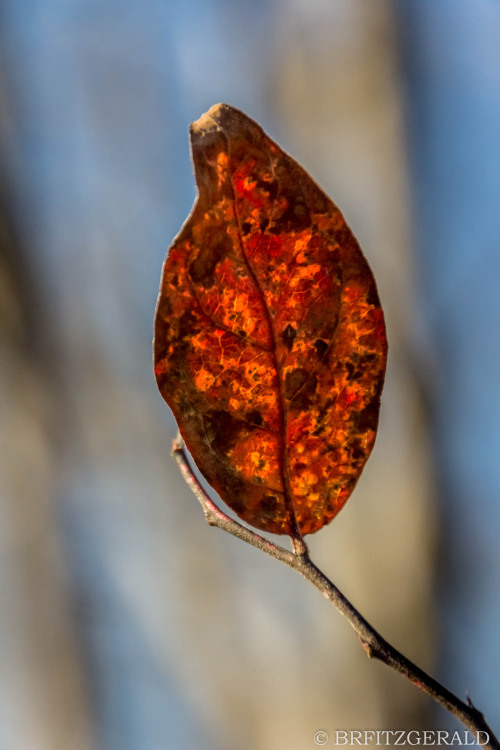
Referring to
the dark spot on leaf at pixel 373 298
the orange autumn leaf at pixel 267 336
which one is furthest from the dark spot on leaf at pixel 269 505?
the dark spot on leaf at pixel 373 298

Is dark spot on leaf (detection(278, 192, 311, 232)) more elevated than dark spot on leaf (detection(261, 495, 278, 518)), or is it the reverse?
dark spot on leaf (detection(278, 192, 311, 232))

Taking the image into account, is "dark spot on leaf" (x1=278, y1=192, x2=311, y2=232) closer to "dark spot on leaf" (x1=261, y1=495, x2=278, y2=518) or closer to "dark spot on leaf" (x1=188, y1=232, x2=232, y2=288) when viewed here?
"dark spot on leaf" (x1=188, y1=232, x2=232, y2=288)

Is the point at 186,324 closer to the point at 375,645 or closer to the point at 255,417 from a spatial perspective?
the point at 255,417

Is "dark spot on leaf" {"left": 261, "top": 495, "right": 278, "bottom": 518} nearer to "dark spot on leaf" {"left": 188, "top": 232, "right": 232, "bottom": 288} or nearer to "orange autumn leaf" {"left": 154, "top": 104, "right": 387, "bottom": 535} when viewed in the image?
"orange autumn leaf" {"left": 154, "top": 104, "right": 387, "bottom": 535}

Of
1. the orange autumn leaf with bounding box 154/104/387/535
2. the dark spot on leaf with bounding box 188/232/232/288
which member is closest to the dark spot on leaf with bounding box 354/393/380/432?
the orange autumn leaf with bounding box 154/104/387/535

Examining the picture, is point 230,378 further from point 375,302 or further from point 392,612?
point 392,612

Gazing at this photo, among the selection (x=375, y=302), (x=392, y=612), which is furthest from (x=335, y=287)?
(x=392, y=612)

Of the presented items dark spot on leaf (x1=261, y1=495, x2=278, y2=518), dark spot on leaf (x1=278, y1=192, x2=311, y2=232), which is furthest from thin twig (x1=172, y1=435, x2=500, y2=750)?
dark spot on leaf (x1=278, y1=192, x2=311, y2=232)

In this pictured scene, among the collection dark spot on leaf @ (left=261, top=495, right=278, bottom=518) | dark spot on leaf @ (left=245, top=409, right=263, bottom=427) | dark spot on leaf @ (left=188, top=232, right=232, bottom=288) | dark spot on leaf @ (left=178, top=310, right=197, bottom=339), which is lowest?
dark spot on leaf @ (left=261, top=495, right=278, bottom=518)

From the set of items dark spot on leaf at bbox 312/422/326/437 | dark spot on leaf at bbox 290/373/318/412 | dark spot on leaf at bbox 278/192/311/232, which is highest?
dark spot on leaf at bbox 278/192/311/232
